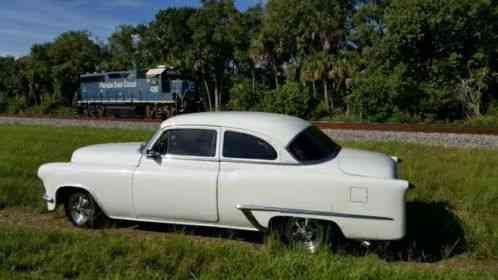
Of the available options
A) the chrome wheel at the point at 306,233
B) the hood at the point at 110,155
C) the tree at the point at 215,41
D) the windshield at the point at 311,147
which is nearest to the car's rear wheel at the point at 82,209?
the hood at the point at 110,155

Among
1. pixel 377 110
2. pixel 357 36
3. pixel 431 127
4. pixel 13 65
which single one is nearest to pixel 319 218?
pixel 431 127

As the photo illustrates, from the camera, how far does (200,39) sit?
118 ft

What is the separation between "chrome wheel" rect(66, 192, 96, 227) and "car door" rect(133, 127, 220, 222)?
78 cm

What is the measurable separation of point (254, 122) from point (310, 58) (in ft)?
90.7

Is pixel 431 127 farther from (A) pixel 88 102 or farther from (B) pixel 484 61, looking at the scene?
(A) pixel 88 102

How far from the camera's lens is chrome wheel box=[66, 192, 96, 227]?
226 inches

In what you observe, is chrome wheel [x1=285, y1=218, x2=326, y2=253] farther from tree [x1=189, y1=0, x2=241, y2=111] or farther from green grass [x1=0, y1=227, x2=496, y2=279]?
tree [x1=189, y1=0, x2=241, y2=111]

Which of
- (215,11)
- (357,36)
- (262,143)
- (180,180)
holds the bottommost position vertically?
(180,180)

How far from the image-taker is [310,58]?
31.8m

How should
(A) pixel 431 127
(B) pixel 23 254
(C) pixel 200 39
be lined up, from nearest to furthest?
(B) pixel 23 254 → (A) pixel 431 127 → (C) pixel 200 39

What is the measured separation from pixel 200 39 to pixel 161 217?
32152mm

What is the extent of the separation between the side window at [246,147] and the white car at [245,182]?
0.4 inches

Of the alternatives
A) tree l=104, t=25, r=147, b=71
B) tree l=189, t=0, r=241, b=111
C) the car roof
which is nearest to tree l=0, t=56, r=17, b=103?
tree l=104, t=25, r=147, b=71

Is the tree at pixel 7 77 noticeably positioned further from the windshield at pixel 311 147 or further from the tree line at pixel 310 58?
the windshield at pixel 311 147
